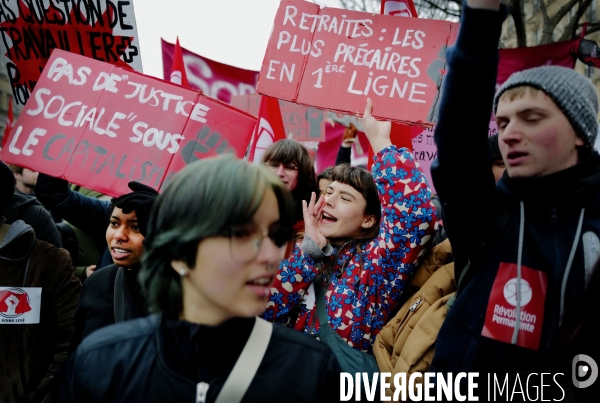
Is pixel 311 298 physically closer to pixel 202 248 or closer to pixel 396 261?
pixel 396 261

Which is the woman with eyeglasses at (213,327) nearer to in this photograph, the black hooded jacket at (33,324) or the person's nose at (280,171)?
the black hooded jacket at (33,324)

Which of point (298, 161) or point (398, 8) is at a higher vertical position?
point (398, 8)

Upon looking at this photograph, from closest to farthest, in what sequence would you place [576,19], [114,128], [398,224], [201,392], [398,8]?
[201,392]
[398,224]
[114,128]
[398,8]
[576,19]

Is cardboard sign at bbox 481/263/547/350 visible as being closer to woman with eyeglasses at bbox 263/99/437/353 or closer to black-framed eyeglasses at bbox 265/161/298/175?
woman with eyeglasses at bbox 263/99/437/353

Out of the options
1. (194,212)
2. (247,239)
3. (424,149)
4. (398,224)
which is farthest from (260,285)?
(424,149)

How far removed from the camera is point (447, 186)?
1672 millimetres

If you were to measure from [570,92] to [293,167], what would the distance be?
190 cm

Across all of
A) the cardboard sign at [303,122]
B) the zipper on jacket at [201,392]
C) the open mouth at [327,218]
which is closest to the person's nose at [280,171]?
the open mouth at [327,218]

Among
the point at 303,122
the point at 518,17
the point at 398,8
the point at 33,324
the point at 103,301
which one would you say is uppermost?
the point at 518,17

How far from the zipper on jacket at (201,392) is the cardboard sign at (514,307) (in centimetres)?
83

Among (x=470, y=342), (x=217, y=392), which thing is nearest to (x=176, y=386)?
(x=217, y=392)

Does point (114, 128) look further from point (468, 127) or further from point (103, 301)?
point (468, 127)

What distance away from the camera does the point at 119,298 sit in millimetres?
2383

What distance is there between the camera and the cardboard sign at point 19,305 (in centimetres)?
265
